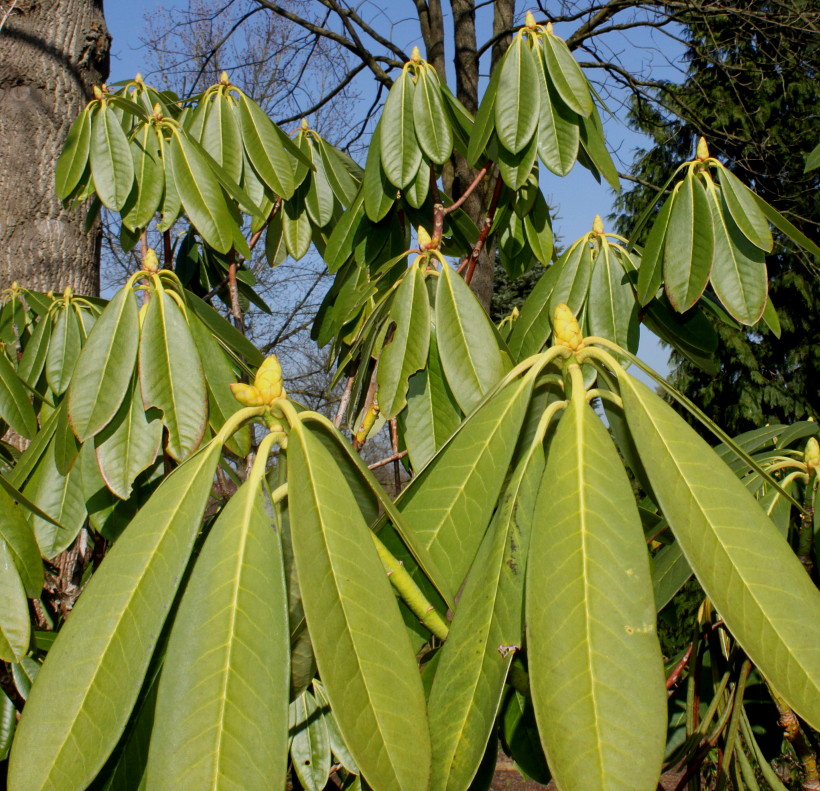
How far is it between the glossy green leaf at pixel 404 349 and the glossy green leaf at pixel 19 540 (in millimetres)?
435

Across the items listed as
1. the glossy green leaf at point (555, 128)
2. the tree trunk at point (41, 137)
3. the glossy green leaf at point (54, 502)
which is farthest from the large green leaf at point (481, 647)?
the tree trunk at point (41, 137)

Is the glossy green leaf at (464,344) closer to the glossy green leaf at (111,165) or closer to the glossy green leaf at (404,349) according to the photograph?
the glossy green leaf at (404,349)

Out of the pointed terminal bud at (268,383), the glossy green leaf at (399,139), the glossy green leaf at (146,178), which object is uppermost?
the glossy green leaf at (146,178)

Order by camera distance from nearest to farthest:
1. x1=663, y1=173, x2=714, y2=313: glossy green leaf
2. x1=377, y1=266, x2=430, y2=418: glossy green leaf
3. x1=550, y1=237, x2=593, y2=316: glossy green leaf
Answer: x1=377, y1=266, x2=430, y2=418: glossy green leaf → x1=663, y1=173, x2=714, y2=313: glossy green leaf → x1=550, y1=237, x2=593, y2=316: glossy green leaf

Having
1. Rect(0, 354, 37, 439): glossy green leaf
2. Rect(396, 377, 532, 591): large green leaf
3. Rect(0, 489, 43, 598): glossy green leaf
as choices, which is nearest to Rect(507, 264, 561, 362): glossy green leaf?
Rect(396, 377, 532, 591): large green leaf

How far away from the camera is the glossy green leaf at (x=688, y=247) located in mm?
1072

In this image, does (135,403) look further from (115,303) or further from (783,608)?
(783,608)

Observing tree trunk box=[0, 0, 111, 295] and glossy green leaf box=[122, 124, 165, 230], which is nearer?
glossy green leaf box=[122, 124, 165, 230]

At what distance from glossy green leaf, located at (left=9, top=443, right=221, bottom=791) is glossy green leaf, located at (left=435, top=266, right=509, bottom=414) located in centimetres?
47

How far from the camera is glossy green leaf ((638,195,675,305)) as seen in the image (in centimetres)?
110

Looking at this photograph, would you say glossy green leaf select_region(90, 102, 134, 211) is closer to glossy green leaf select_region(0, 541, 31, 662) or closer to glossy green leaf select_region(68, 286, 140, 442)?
glossy green leaf select_region(68, 286, 140, 442)

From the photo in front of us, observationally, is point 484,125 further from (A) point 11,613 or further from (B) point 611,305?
(A) point 11,613

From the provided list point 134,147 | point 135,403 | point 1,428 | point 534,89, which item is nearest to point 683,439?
point 135,403

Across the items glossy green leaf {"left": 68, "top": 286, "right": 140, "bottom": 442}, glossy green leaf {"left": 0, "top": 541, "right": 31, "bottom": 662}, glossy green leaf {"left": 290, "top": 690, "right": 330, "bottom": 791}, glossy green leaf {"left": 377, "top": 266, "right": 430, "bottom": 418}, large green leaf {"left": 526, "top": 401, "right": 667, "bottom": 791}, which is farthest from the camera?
glossy green leaf {"left": 290, "top": 690, "right": 330, "bottom": 791}
